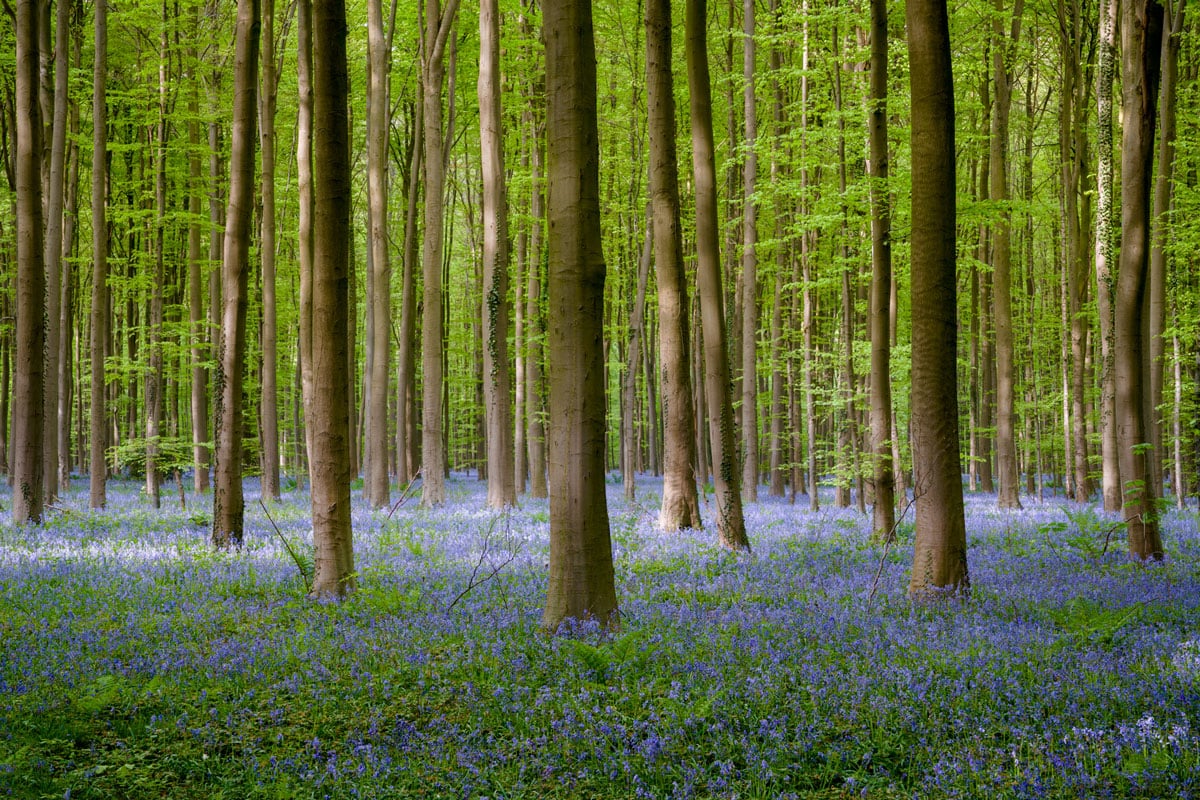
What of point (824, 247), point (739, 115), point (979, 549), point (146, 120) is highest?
point (739, 115)

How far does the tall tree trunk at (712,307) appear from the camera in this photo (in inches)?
439

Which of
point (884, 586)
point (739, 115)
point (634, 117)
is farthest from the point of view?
point (739, 115)

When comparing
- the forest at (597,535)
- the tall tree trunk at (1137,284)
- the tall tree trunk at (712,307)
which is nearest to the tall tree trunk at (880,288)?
the forest at (597,535)

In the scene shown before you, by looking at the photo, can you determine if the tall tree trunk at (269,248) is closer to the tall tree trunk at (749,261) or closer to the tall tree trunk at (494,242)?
the tall tree trunk at (494,242)

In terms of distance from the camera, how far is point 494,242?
1709 cm

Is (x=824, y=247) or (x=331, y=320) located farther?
(x=824, y=247)

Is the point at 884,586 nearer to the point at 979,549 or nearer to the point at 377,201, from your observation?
the point at 979,549

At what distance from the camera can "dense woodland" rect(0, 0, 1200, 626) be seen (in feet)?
26.7

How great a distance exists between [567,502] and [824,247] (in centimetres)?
2028

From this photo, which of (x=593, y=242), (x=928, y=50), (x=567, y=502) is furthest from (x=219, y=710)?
(x=928, y=50)

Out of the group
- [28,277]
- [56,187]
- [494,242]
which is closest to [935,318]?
[494,242]

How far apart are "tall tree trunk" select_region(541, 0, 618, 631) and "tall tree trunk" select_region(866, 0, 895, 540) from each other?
6.33 metres

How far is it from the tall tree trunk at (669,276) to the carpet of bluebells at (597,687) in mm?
3198

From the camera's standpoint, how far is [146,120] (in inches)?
843
